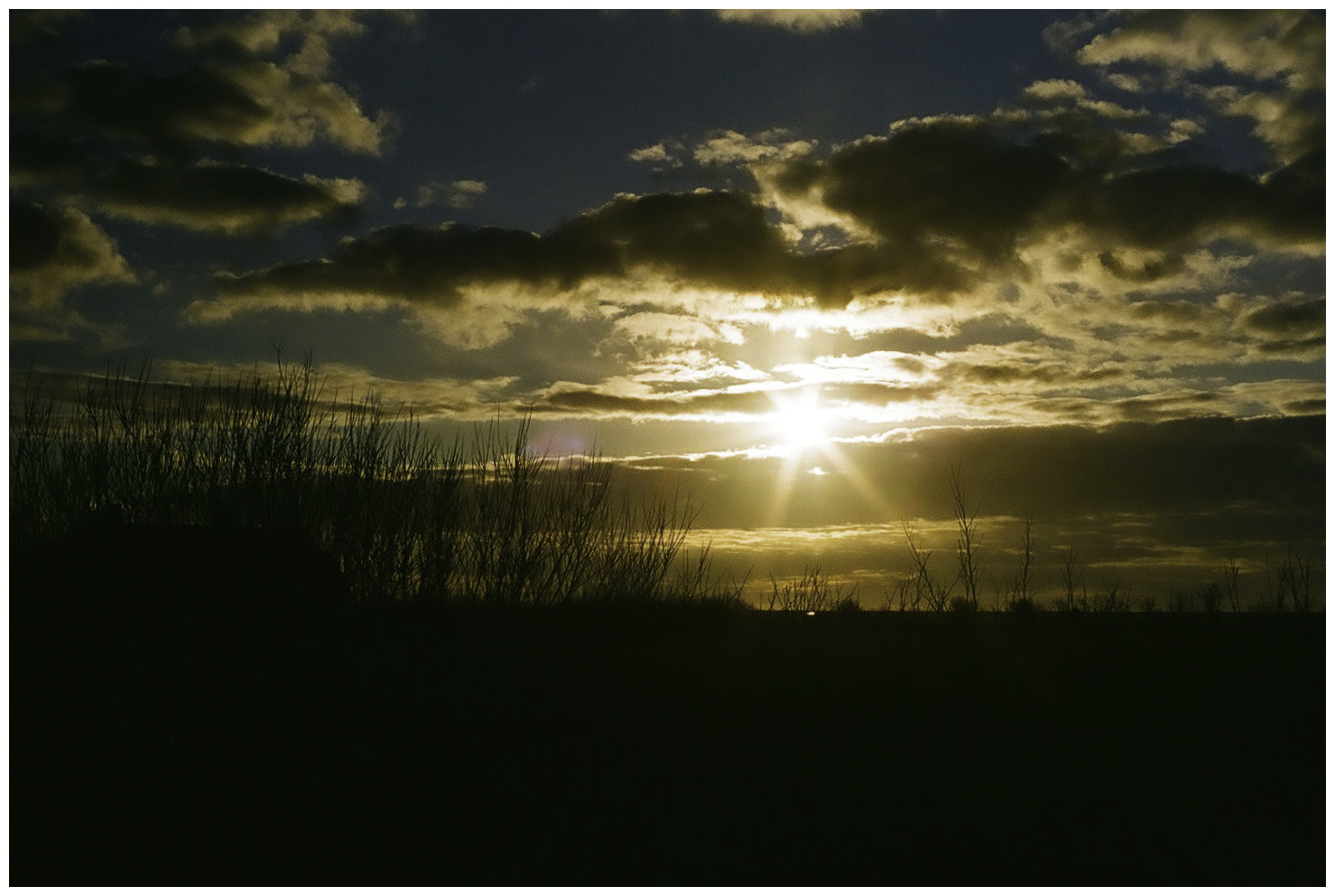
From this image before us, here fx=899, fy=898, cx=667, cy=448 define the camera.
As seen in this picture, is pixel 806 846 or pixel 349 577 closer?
pixel 806 846

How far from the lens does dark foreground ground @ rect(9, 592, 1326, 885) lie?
21.4ft

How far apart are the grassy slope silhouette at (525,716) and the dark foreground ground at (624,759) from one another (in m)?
0.04

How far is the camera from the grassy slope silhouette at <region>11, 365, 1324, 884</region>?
21.9ft

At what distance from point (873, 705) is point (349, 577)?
757cm

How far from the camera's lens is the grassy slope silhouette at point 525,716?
6.68 metres

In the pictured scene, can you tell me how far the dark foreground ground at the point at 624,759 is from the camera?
6.53 meters

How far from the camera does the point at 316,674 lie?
10.4 meters

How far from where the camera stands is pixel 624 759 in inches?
340

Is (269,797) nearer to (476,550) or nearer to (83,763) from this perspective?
(83,763)

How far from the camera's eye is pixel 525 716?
9.94m

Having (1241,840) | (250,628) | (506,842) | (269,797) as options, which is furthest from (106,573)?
(1241,840)

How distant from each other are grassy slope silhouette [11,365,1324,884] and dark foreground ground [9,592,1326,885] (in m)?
0.04

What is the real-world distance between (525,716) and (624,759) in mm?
1746

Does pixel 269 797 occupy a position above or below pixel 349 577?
below
